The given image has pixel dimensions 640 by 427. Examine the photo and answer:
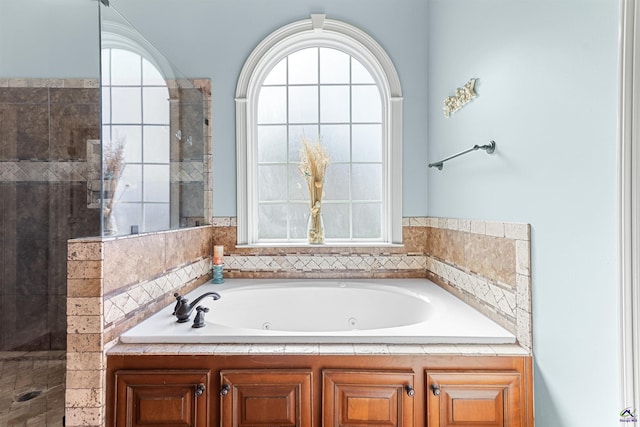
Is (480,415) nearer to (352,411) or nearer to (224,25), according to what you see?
(352,411)

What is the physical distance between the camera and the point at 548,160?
989 mm

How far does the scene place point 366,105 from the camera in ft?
7.30

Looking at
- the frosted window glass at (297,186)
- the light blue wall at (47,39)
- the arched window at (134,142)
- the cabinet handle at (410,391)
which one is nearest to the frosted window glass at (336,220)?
the frosted window glass at (297,186)

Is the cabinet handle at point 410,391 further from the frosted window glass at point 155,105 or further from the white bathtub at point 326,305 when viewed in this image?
the frosted window glass at point 155,105

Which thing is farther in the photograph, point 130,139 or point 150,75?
point 150,75

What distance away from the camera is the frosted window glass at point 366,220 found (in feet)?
7.31

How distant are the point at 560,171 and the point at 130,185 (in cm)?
179

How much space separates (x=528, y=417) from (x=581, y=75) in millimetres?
1104

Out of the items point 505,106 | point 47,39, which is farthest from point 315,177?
point 47,39

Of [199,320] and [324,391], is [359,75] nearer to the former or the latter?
[199,320]

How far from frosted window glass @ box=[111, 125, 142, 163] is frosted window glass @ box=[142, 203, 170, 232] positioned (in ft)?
0.84

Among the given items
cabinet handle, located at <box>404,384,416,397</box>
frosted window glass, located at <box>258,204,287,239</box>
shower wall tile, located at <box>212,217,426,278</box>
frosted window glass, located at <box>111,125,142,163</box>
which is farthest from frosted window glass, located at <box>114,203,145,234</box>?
cabinet handle, located at <box>404,384,416,397</box>

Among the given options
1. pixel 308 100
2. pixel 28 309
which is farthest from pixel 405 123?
pixel 28 309

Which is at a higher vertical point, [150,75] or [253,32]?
[253,32]
